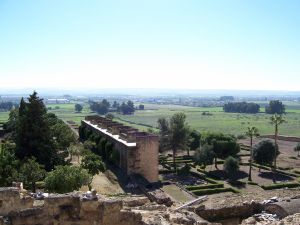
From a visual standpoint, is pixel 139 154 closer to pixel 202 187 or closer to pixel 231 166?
pixel 202 187

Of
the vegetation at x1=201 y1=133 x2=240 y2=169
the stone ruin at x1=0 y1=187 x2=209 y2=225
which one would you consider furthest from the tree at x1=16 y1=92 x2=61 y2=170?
the vegetation at x1=201 y1=133 x2=240 y2=169

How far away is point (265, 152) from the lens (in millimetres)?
49531

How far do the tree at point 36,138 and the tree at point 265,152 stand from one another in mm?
25830

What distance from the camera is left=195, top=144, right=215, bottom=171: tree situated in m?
48.6

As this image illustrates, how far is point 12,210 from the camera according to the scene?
1583 centimetres

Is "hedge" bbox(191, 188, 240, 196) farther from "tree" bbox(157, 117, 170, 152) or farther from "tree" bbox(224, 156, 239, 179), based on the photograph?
"tree" bbox(157, 117, 170, 152)

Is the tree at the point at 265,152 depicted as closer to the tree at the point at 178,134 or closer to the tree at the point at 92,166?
the tree at the point at 178,134

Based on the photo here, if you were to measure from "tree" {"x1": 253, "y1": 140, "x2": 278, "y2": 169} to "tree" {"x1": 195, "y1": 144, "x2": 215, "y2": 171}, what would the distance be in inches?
237

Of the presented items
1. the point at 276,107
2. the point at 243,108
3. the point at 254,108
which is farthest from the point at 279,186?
the point at 243,108

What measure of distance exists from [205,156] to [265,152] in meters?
7.87

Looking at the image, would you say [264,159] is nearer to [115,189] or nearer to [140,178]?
[140,178]

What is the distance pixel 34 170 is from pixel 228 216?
14763mm

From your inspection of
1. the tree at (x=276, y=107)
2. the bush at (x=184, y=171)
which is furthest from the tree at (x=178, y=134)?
the tree at (x=276, y=107)

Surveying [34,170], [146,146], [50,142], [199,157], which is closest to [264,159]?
[199,157]
